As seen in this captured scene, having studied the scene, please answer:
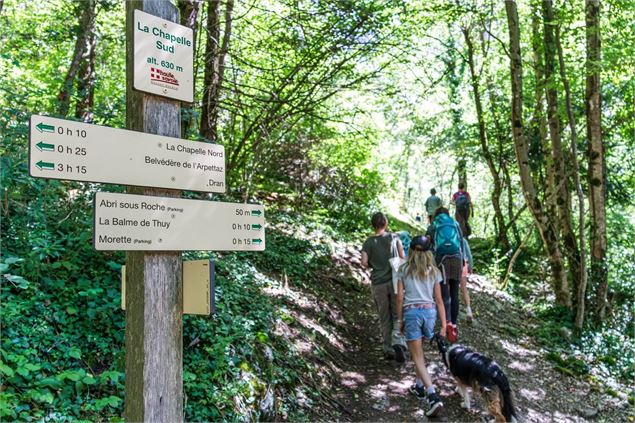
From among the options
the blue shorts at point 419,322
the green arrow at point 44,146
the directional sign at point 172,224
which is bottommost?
the blue shorts at point 419,322

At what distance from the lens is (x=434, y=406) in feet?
19.4

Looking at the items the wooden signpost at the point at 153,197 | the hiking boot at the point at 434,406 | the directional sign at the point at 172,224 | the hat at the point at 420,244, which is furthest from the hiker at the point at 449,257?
the wooden signpost at the point at 153,197

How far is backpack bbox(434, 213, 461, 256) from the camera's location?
808 cm

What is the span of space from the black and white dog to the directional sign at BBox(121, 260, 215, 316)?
403 centimetres

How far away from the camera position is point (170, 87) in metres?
2.80

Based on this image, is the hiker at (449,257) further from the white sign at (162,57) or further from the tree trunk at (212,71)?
the white sign at (162,57)

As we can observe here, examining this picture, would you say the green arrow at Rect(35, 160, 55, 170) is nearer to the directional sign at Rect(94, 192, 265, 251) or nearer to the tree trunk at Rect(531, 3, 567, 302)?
the directional sign at Rect(94, 192, 265, 251)

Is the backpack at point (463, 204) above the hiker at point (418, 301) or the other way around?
above

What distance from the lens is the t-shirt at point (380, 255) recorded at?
24.8 ft

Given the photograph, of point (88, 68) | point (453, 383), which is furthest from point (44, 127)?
point (88, 68)

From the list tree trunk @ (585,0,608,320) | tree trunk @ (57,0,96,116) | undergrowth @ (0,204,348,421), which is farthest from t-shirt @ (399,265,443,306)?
tree trunk @ (585,0,608,320)

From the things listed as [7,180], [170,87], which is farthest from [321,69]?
[170,87]

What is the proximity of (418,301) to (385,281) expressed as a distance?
1261mm

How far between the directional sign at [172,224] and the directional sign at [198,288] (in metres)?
0.12
